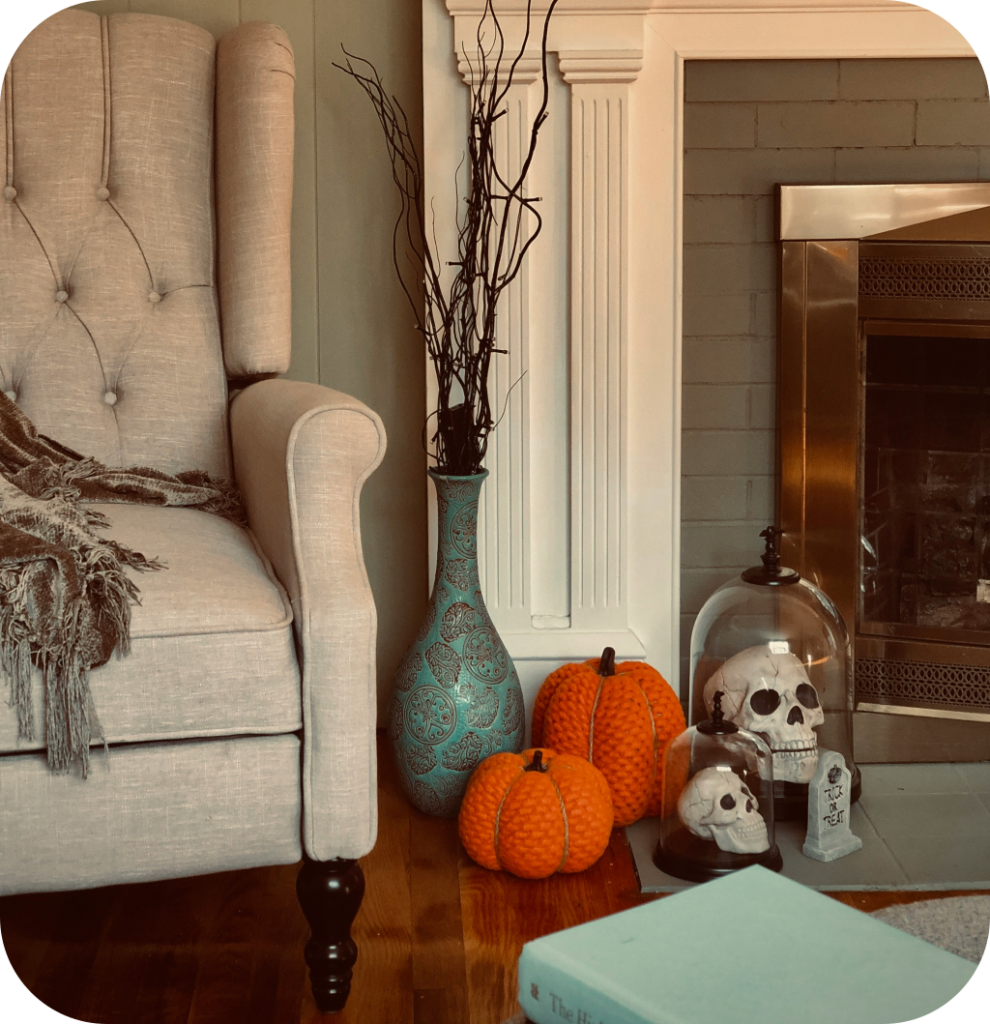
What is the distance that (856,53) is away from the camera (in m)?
1.82

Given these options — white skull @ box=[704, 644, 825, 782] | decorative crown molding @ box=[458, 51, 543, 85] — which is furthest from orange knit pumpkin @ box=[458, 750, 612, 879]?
decorative crown molding @ box=[458, 51, 543, 85]

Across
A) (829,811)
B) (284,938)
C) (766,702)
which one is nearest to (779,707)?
(766,702)

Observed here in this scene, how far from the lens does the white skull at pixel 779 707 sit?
1629mm

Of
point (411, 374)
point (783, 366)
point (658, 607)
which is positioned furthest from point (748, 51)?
Answer: point (658, 607)

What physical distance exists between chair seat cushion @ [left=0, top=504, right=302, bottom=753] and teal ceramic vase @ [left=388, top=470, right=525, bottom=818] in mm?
519

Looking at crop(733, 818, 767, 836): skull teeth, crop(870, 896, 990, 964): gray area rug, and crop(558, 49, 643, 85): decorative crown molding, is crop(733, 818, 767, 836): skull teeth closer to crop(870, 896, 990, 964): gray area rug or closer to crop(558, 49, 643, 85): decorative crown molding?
crop(870, 896, 990, 964): gray area rug

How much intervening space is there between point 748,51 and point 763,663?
1.01m

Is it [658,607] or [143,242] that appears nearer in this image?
[143,242]

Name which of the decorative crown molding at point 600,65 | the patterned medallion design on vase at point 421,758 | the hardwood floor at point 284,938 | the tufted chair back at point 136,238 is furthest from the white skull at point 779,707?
the decorative crown molding at point 600,65

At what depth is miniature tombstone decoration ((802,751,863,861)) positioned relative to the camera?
5.02 feet

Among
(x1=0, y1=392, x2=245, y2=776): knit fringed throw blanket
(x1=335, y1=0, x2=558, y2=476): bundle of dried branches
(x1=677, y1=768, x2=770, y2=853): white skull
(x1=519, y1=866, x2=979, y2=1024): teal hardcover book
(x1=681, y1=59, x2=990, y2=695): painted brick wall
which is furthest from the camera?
(x1=681, y1=59, x2=990, y2=695): painted brick wall

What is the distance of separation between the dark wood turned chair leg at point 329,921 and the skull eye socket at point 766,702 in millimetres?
702

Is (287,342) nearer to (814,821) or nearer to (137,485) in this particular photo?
(137,485)

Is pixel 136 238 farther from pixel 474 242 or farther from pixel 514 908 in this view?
pixel 514 908
